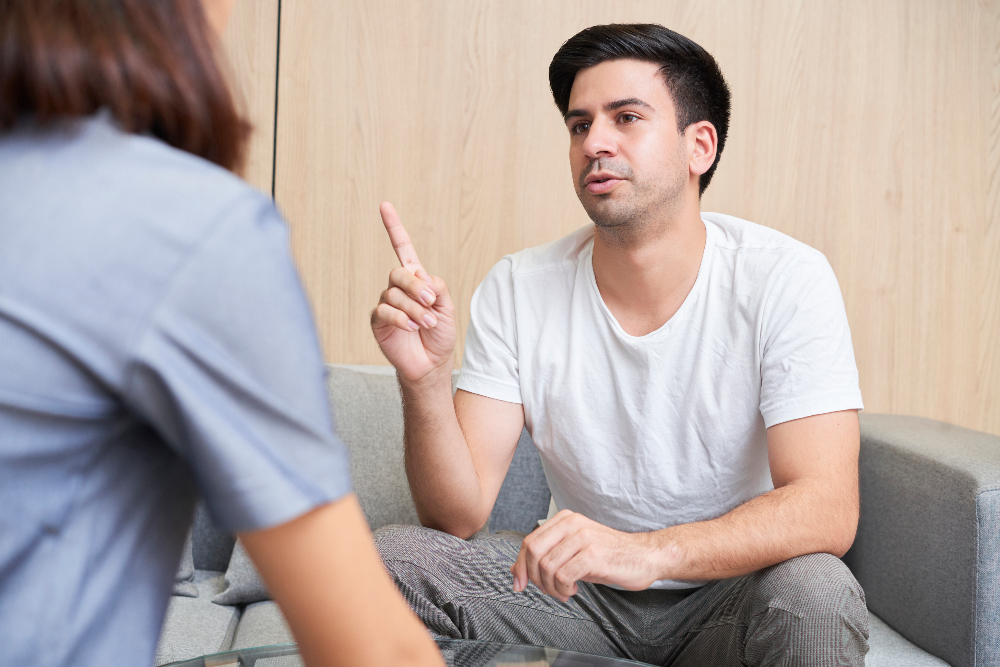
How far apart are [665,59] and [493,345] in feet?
1.98

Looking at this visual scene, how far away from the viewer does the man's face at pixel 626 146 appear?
55.4 inches

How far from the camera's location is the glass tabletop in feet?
3.21

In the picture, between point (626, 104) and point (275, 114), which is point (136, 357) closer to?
point (626, 104)

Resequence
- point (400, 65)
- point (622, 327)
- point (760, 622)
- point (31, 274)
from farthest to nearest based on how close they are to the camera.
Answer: point (400, 65) < point (622, 327) < point (760, 622) < point (31, 274)

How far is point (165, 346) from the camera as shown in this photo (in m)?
0.34

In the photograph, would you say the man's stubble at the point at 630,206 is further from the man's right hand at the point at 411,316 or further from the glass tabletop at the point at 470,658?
the glass tabletop at the point at 470,658

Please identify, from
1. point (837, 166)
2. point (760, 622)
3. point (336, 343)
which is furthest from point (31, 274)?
point (837, 166)

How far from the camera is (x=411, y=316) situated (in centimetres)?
114

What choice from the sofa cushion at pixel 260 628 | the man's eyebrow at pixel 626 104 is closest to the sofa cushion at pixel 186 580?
the sofa cushion at pixel 260 628

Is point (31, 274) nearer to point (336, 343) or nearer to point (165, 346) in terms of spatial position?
point (165, 346)

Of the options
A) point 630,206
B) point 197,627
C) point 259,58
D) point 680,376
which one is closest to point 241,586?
point 197,627

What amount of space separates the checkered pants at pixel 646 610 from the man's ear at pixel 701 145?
75 centimetres

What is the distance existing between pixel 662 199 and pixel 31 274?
3.97ft

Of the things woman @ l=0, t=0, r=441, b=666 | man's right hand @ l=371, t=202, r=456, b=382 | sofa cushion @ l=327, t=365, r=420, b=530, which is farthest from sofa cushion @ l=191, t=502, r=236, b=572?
woman @ l=0, t=0, r=441, b=666
